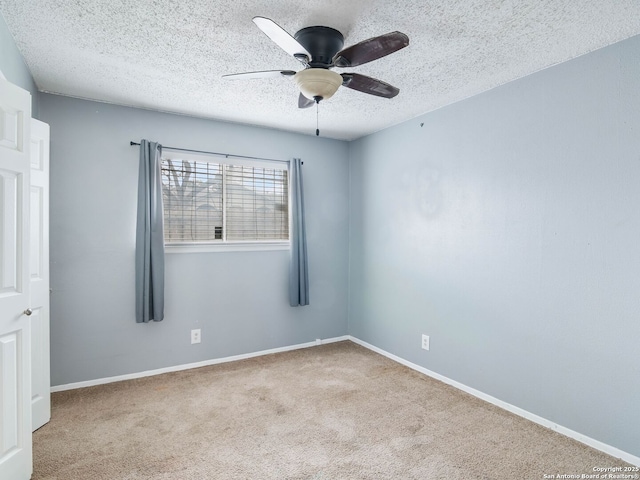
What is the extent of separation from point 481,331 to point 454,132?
1.66 metres

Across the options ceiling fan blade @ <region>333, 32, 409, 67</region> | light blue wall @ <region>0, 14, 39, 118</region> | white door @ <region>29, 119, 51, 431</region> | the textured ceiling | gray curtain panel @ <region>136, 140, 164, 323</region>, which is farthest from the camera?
gray curtain panel @ <region>136, 140, 164, 323</region>

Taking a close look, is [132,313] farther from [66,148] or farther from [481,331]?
[481,331]

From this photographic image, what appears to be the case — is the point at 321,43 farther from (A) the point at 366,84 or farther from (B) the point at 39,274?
(B) the point at 39,274

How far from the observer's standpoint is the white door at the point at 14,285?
5.71 ft

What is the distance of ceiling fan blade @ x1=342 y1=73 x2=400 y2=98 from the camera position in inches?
80.6

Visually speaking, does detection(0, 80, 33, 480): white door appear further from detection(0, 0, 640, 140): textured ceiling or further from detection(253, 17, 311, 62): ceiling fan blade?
detection(253, 17, 311, 62): ceiling fan blade

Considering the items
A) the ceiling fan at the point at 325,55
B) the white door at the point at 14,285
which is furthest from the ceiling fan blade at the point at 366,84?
the white door at the point at 14,285

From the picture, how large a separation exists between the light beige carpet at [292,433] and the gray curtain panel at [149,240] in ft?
2.21

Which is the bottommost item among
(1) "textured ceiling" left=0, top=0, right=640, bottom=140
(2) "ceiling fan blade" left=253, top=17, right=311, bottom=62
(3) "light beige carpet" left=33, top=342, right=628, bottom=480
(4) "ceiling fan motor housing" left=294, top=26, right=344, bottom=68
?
(3) "light beige carpet" left=33, top=342, right=628, bottom=480

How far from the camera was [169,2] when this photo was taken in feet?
5.85

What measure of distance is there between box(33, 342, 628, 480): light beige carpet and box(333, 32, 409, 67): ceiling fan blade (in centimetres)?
217

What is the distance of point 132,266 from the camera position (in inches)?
128

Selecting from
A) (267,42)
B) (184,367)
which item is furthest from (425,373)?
(267,42)

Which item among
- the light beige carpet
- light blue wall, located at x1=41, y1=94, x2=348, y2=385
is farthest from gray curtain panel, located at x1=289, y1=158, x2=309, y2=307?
the light beige carpet
